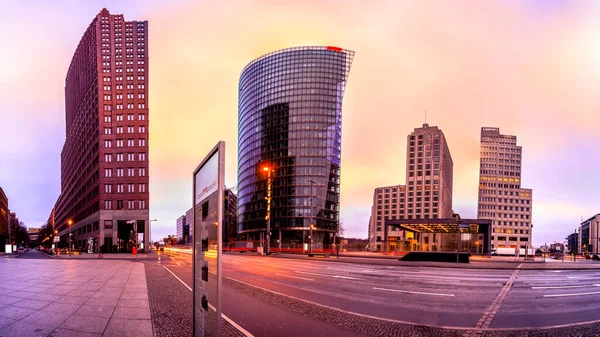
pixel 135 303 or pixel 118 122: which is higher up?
pixel 118 122

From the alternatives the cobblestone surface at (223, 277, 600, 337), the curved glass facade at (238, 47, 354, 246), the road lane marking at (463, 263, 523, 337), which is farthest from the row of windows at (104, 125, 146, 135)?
the road lane marking at (463, 263, 523, 337)

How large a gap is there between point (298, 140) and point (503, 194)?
4054 inches

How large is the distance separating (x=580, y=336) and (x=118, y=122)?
89507 mm

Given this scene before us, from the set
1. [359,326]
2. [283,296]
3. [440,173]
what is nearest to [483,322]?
[359,326]

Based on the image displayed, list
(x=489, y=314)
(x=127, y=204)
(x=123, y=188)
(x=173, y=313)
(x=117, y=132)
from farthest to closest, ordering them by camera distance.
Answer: (x=117, y=132) → (x=123, y=188) → (x=127, y=204) → (x=489, y=314) → (x=173, y=313)

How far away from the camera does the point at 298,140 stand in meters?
130

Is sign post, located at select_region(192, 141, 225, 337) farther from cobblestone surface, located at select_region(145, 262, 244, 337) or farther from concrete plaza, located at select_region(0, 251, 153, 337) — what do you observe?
concrete plaza, located at select_region(0, 251, 153, 337)

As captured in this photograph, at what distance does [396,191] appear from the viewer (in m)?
187

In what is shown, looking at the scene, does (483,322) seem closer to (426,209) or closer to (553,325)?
(553,325)

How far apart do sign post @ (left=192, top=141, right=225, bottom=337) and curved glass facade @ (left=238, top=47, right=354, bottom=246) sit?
382ft

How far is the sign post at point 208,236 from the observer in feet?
15.5

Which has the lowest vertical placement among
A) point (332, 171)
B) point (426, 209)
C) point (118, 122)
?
point (426, 209)

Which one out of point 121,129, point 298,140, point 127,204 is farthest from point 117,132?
point 298,140

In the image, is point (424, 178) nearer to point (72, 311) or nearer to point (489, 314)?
point (489, 314)
